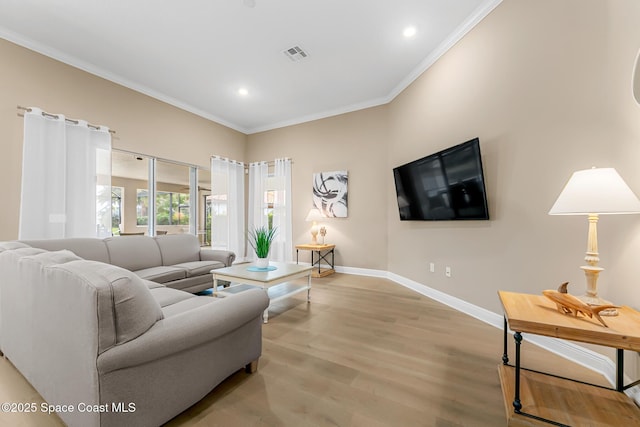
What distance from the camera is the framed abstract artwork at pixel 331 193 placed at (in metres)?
4.96

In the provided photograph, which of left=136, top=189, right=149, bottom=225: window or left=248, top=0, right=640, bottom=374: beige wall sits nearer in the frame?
left=248, top=0, right=640, bottom=374: beige wall

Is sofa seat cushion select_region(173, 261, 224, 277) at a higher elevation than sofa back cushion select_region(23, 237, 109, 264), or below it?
below

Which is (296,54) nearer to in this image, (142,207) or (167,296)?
(167,296)

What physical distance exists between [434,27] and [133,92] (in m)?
4.40

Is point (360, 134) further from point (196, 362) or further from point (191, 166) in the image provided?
point (196, 362)

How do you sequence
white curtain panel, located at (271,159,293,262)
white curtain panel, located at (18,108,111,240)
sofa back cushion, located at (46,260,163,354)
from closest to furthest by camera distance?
sofa back cushion, located at (46,260,163,354) → white curtain panel, located at (18,108,111,240) → white curtain panel, located at (271,159,293,262)

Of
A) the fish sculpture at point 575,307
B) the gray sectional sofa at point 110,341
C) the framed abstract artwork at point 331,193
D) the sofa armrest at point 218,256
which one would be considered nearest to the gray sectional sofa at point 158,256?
the sofa armrest at point 218,256

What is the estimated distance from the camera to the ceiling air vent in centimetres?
326

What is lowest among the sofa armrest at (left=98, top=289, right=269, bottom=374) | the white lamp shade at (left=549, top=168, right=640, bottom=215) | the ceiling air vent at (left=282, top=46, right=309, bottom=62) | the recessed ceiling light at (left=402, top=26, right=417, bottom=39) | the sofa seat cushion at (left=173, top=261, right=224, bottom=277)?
the sofa seat cushion at (left=173, top=261, right=224, bottom=277)

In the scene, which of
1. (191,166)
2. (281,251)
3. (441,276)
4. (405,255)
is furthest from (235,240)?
(441,276)

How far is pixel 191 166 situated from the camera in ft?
16.5

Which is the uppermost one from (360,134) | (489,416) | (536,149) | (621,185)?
(360,134)

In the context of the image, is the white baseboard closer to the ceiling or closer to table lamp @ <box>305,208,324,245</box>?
table lamp @ <box>305,208,324,245</box>

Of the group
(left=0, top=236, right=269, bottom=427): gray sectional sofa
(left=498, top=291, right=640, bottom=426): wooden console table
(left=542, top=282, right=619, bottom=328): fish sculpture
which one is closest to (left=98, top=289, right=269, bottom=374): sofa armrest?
(left=0, top=236, right=269, bottom=427): gray sectional sofa
